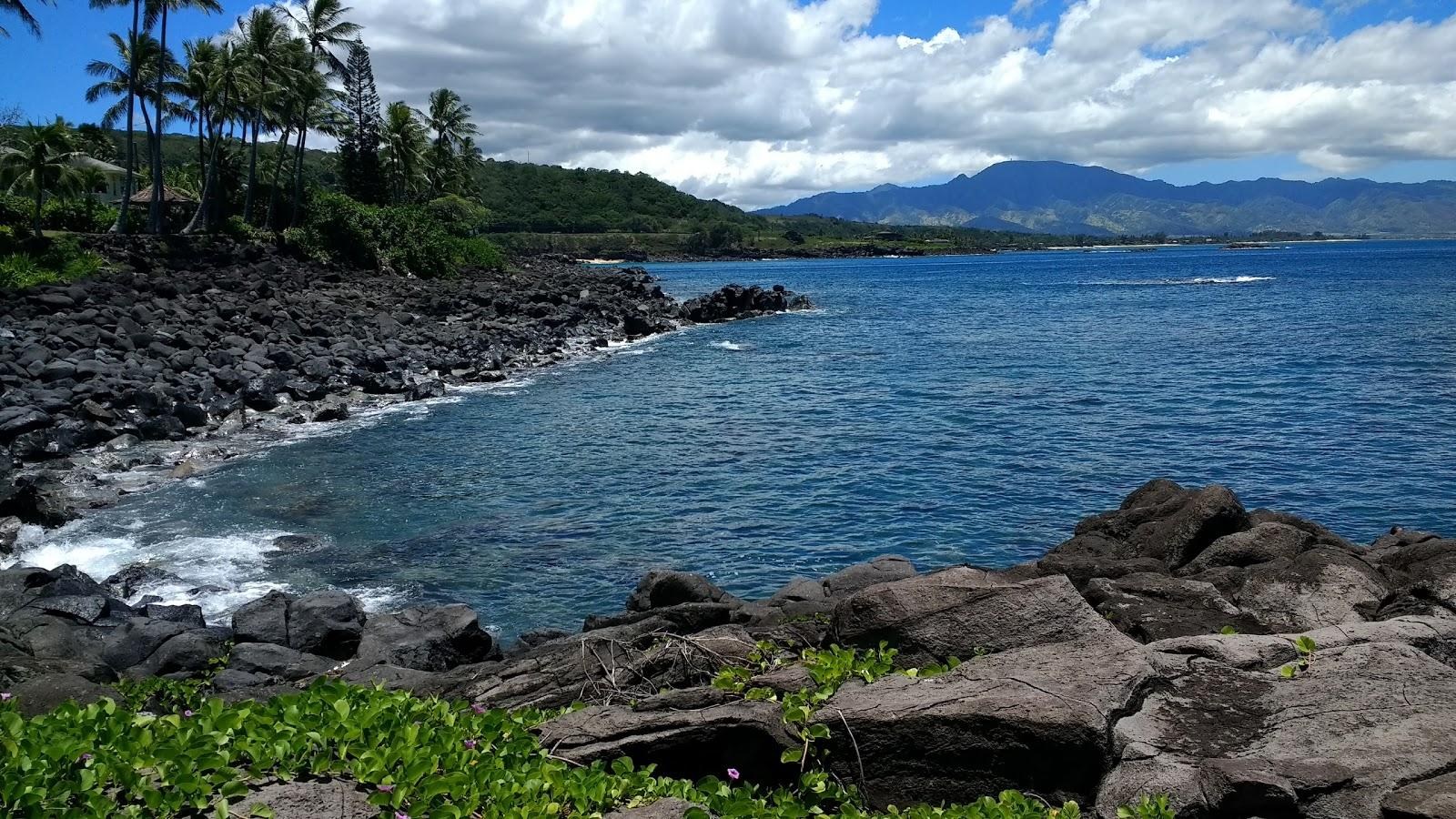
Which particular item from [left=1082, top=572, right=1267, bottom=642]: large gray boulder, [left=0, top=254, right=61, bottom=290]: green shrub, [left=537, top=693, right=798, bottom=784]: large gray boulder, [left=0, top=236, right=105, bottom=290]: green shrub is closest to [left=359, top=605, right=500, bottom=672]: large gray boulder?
[left=537, top=693, right=798, bottom=784]: large gray boulder

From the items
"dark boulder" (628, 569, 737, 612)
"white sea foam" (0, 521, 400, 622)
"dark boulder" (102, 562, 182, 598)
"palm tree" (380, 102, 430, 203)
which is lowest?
"white sea foam" (0, 521, 400, 622)

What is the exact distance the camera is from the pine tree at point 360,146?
83000 millimetres

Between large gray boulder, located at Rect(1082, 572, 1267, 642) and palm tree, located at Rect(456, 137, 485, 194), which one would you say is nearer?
large gray boulder, located at Rect(1082, 572, 1267, 642)

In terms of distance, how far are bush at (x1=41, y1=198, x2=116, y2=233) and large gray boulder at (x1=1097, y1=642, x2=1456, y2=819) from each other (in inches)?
2331

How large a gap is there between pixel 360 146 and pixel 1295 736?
8866 centimetres

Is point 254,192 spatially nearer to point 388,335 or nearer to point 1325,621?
point 388,335

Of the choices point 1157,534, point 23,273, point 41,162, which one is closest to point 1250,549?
point 1157,534

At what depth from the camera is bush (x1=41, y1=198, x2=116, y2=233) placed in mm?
52031

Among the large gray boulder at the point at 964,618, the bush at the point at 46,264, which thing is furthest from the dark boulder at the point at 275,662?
the bush at the point at 46,264

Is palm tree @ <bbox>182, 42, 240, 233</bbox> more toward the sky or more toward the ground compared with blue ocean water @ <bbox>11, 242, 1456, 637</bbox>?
more toward the sky

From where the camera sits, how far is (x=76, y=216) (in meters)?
53.5

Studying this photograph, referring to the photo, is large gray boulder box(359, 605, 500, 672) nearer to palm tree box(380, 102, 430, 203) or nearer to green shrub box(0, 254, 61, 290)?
green shrub box(0, 254, 61, 290)

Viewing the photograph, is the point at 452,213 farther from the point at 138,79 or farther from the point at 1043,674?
the point at 1043,674

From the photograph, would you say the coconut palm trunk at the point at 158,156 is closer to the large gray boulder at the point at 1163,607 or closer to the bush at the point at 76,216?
the bush at the point at 76,216
